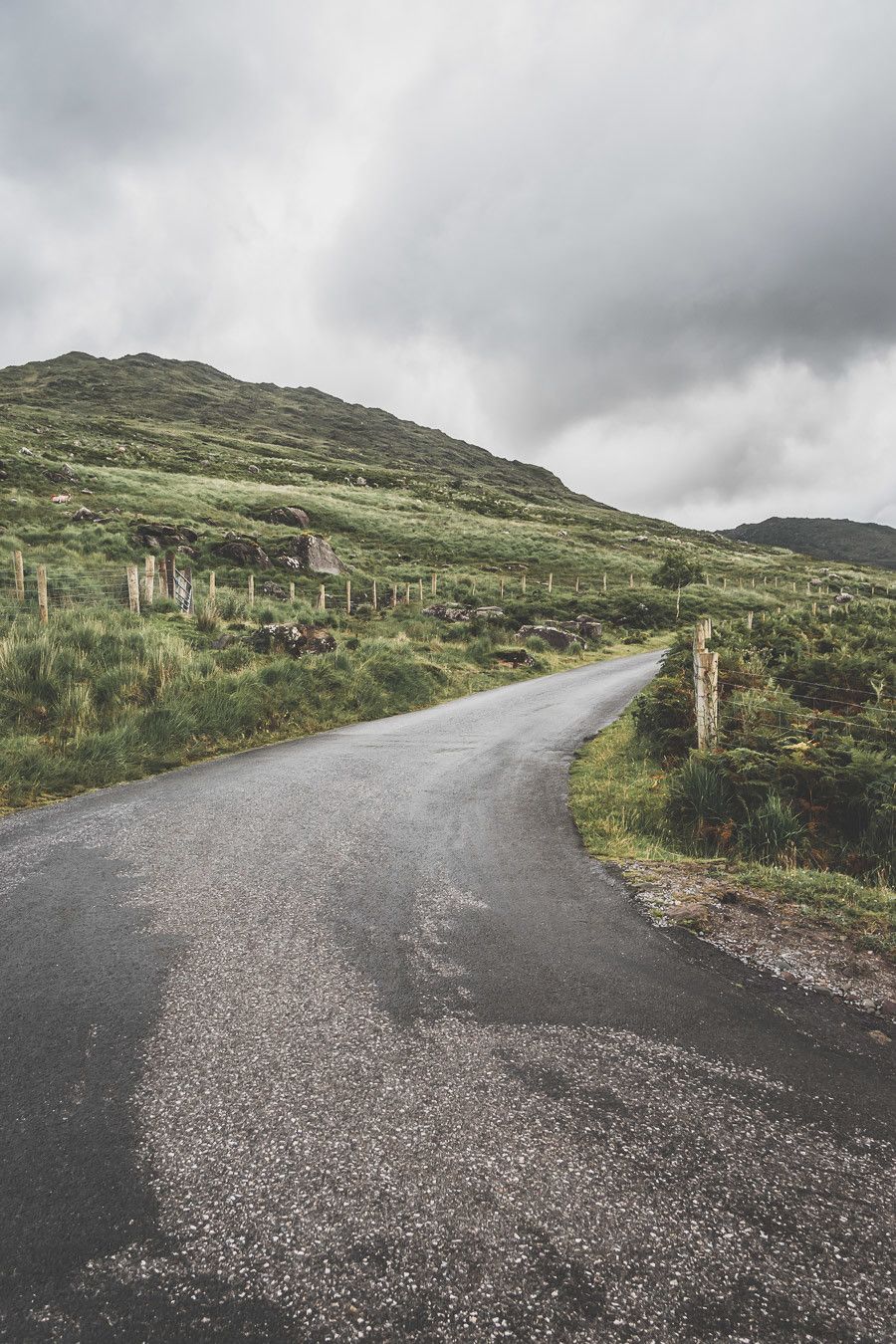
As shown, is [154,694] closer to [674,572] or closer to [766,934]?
[766,934]

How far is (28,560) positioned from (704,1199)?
1105 inches

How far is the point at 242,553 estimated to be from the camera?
33.8 meters

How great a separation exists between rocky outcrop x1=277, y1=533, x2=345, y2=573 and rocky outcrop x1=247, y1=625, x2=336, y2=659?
19.4 m

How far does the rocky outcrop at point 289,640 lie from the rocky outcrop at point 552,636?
42.9 ft

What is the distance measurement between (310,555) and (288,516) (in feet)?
47.9

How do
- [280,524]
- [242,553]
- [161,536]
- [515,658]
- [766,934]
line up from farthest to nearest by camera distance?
[280,524] → [242,553] → [161,536] → [515,658] → [766,934]

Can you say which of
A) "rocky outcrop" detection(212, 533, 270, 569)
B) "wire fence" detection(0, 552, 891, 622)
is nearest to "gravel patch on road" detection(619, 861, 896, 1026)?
"wire fence" detection(0, 552, 891, 622)

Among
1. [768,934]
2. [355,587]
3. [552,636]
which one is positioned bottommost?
[768,934]

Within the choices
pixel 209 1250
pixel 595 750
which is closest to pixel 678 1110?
pixel 209 1250

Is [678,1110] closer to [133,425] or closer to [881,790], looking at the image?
[881,790]

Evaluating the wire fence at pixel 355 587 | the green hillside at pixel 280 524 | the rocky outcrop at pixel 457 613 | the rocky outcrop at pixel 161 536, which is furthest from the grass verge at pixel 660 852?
the rocky outcrop at pixel 161 536

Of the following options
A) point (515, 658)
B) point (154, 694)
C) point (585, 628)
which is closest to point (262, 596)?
point (515, 658)

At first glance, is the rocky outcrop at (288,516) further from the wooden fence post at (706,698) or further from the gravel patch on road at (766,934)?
the gravel patch on road at (766,934)

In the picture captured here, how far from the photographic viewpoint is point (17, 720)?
8797 millimetres
